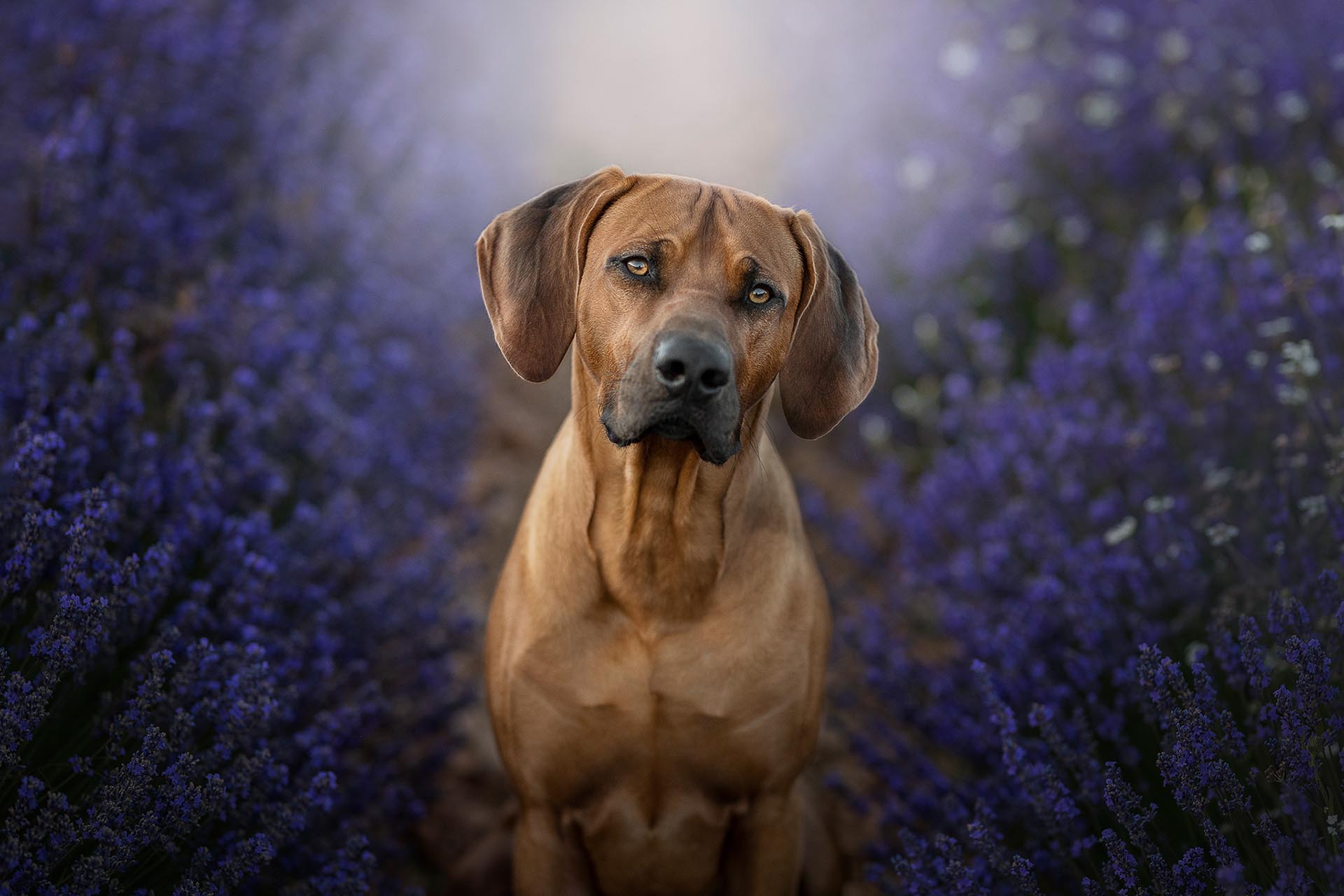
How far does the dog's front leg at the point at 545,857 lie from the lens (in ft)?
8.71

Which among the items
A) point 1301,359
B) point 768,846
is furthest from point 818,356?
point 1301,359

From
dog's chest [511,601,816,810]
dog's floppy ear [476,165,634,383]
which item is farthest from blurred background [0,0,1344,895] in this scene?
dog's floppy ear [476,165,634,383]

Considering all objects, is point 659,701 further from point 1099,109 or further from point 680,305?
point 1099,109

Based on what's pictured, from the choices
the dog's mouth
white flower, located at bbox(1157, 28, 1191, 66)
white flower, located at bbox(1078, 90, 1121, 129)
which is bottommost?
the dog's mouth

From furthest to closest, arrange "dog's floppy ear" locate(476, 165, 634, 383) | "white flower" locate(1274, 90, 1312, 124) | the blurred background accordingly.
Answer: "white flower" locate(1274, 90, 1312, 124) < "dog's floppy ear" locate(476, 165, 634, 383) < the blurred background

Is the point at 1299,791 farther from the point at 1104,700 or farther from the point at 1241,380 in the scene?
the point at 1241,380

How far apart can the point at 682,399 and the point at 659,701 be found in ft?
2.45

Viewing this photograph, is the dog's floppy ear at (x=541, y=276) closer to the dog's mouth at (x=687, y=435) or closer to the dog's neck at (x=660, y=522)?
the dog's neck at (x=660, y=522)

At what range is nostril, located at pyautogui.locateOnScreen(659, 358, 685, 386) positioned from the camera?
214 centimetres

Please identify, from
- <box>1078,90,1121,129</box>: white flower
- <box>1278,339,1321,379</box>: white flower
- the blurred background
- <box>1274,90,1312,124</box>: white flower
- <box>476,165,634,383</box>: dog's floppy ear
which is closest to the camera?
the blurred background

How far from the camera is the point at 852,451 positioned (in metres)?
5.37

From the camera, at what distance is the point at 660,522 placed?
2492 millimetres

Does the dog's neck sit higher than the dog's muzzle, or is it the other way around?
the dog's muzzle

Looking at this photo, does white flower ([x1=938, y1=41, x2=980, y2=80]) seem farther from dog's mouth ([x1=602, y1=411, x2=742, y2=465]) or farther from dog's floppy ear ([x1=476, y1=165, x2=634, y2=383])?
dog's mouth ([x1=602, y1=411, x2=742, y2=465])
